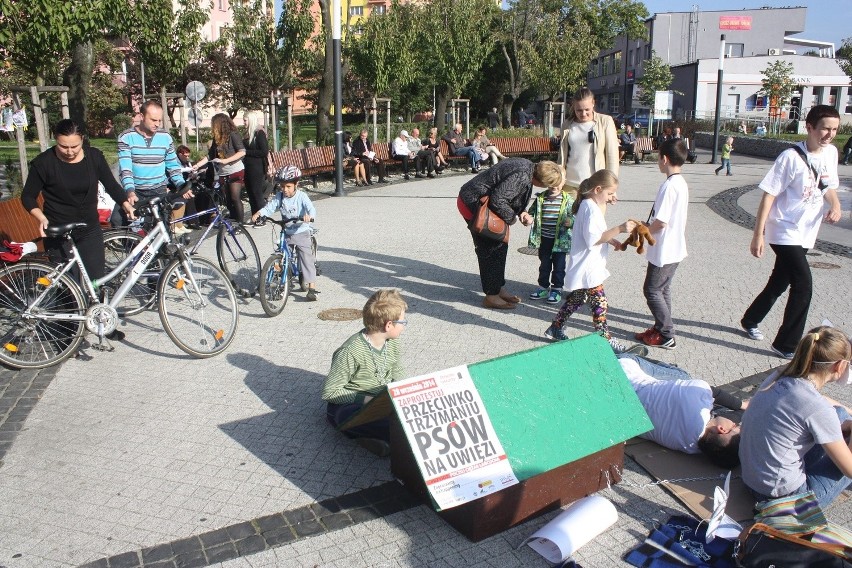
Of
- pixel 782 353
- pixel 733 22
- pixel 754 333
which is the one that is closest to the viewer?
pixel 782 353

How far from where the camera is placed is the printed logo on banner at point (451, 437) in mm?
3436

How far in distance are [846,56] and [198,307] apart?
85.9 meters

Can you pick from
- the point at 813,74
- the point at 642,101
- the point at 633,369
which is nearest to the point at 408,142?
the point at 633,369

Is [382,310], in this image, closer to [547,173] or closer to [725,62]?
[547,173]

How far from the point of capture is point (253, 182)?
1180cm

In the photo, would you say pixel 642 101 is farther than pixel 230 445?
Yes

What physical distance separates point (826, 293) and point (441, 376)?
6366 millimetres

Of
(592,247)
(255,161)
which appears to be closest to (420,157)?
(255,161)

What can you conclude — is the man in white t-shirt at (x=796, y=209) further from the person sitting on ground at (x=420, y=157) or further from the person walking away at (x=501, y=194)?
the person sitting on ground at (x=420, y=157)

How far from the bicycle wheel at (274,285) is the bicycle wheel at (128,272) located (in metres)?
0.98

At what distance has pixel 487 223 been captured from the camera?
7.04 meters

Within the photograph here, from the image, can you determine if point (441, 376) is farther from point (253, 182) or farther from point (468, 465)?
point (253, 182)

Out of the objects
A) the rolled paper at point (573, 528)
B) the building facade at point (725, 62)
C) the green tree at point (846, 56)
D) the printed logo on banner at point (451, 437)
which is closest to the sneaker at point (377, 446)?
the printed logo on banner at point (451, 437)

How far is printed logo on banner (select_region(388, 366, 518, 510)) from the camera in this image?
11.3ft
